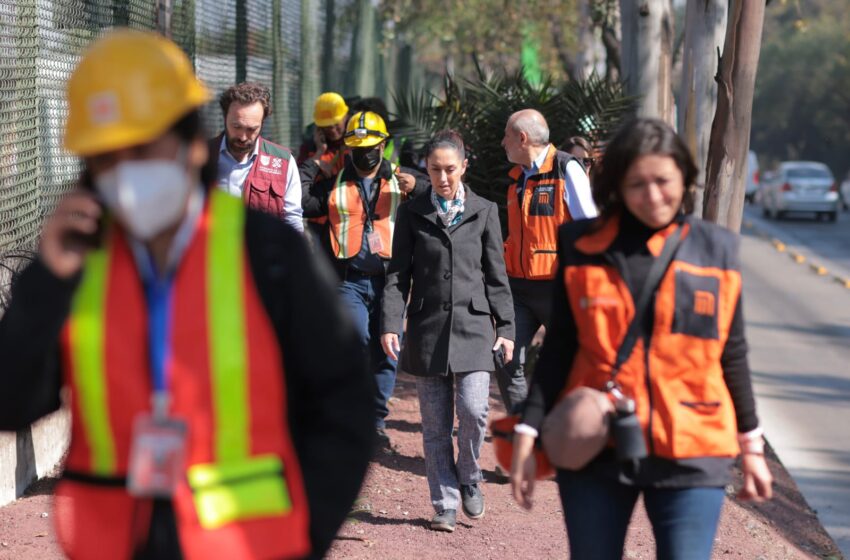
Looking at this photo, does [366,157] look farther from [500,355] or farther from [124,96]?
[124,96]

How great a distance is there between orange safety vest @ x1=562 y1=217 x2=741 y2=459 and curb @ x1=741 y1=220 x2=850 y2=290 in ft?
56.3

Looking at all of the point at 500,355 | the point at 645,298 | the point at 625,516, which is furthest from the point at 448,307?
the point at 645,298

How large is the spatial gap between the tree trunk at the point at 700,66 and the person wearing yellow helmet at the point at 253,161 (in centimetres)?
352

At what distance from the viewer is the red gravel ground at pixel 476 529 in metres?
5.77

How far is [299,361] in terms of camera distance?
223 cm

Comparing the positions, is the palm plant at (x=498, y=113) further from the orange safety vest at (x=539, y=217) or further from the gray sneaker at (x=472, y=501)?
the gray sneaker at (x=472, y=501)

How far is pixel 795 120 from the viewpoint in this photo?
67.9 m

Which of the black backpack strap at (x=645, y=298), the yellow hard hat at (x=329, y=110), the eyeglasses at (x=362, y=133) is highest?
the yellow hard hat at (x=329, y=110)

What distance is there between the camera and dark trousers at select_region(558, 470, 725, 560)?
133 inches

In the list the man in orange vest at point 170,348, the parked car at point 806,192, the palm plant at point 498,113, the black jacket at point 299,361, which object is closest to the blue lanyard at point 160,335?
the man in orange vest at point 170,348

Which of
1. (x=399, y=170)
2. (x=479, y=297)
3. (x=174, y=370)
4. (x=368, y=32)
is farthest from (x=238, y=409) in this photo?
(x=368, y=32)

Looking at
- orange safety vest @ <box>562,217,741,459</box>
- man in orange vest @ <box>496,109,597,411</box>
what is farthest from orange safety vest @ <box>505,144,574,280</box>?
orange safety vest @ <box>562,217,741,459</box>

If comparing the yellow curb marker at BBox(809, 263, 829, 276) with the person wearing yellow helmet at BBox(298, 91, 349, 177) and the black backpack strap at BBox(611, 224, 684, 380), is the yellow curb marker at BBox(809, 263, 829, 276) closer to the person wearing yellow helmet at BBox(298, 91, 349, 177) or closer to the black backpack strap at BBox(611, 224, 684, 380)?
the person wearing yellow helmet at BBox(298, 91, 349, 177)

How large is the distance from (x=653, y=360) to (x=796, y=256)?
2212 centimetres
